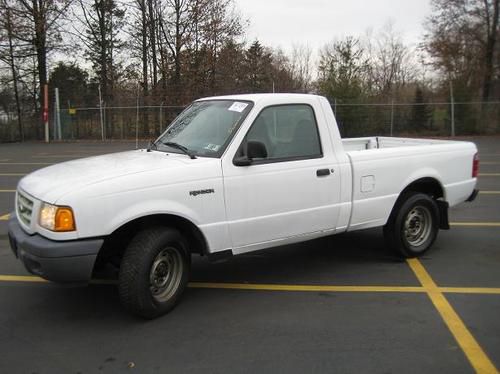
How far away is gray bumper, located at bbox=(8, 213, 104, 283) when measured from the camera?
3758 millimetres

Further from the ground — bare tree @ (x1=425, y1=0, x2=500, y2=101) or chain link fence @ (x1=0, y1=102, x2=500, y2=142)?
bare tree @ (x1=425, y1=0, x2=500, y2=101)

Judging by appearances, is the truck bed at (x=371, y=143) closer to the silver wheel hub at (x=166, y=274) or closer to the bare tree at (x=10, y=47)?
the silver wheel hub at (x=166, y=274)

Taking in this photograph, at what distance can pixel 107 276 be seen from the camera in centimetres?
539

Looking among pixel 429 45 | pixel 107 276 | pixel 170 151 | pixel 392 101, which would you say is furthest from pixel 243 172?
pixel 429 45

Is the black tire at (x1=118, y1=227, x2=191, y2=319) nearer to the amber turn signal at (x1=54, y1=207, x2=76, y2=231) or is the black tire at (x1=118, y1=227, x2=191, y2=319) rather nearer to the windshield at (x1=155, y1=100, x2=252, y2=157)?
the amber turn signal at (x1=54, y1=207, x2=76, y2=231)

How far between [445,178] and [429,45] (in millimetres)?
28572

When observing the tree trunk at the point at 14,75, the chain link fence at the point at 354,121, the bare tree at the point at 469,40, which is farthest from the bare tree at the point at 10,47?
the bare tree at the point at 469,40

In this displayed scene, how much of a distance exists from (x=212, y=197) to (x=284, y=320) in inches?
47.1

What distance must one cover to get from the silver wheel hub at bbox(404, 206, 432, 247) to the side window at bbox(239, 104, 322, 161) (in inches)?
63.3

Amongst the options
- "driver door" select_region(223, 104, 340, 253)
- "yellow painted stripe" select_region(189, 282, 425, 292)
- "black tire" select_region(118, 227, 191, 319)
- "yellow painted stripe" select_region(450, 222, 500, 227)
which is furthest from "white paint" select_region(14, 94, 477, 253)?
"yellow painted stripe" select_region(450, 222, 500, 227)

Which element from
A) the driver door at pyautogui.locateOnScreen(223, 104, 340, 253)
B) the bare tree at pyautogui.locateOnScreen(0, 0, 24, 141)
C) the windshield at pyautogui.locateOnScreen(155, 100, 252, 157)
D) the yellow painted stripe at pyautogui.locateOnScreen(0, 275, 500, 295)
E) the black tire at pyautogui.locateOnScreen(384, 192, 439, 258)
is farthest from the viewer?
the bare tree at pyautogui.locateOnScreen(0, 0, 24, 141)

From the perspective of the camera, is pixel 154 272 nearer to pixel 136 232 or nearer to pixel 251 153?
pixel 136 232

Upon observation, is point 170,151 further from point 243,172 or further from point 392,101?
point 392,101

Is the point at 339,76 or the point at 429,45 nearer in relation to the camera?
the point at 339,76
